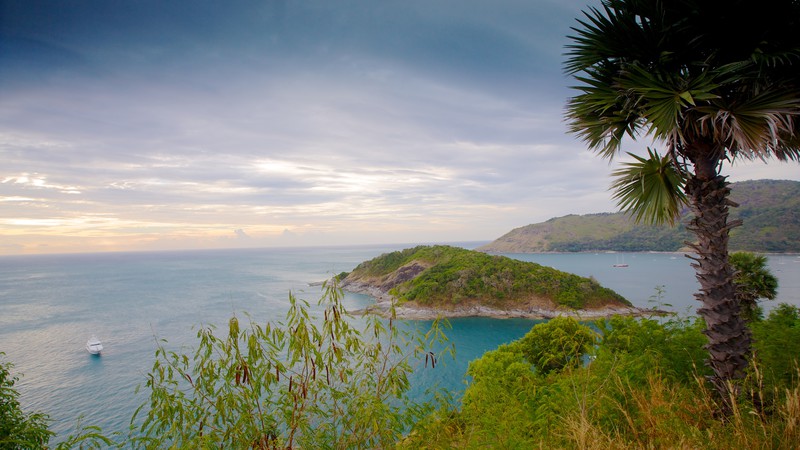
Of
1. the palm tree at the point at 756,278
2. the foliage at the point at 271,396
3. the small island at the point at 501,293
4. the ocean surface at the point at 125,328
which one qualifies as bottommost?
the ocean surface at the point at 125,328

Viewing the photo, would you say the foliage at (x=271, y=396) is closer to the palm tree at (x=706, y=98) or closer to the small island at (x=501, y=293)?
the palm tree at (x=706, y=98)

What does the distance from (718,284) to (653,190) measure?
5.12 ft

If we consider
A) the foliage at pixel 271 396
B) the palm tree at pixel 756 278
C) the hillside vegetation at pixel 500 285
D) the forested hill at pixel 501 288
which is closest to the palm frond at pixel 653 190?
the foliage at pixel 271 396

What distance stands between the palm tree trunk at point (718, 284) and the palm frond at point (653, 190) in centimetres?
35

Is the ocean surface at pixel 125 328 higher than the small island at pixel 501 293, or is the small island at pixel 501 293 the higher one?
the small island at pixel 501 293

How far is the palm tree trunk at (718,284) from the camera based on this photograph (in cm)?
467

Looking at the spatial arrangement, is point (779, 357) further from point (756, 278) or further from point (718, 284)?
point (756, 278)

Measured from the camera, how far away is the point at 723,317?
4727mm

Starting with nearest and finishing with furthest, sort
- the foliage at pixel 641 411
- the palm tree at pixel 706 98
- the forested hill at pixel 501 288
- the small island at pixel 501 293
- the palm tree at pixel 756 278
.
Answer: the foliage at pixel 641 411 → the palm tree at pixel 706 98 → the palm tree at pixel 756 278 → the small island at pixel 501 293 → the forested hill at pixel 501 288

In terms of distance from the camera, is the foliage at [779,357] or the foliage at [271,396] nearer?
the foliage at [271,396]

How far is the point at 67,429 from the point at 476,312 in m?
46.7

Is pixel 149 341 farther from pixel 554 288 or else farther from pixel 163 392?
pixel 554 288

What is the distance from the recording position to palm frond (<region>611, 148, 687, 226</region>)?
5305 millimetres

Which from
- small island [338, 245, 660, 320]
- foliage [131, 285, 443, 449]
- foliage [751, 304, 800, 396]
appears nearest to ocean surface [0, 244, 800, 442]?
foliage [131, 285, 443, 449]
